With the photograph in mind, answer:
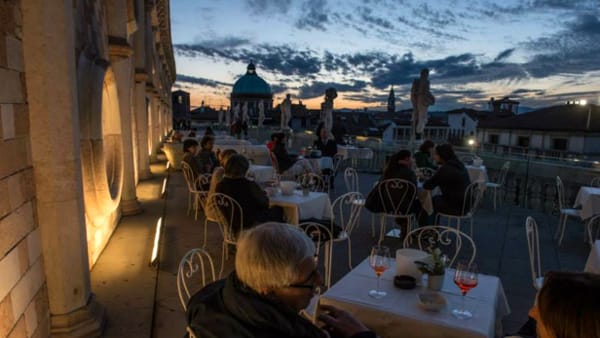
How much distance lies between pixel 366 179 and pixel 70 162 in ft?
31.6

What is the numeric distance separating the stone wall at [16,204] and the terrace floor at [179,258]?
0.89 meters

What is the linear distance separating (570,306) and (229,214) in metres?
3.42

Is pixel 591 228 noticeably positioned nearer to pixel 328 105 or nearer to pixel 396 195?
pixel 396 195

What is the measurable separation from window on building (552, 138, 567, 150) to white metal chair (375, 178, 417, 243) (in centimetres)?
3209

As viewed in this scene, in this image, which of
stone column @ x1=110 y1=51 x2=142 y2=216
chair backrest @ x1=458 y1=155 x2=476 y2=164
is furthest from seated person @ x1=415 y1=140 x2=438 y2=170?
stone column @ x1=110 y1=51 x2=142 y2=216

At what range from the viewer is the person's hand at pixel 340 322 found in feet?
5.67

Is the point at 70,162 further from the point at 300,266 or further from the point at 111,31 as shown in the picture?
the point at 111,31

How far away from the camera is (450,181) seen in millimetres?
5480

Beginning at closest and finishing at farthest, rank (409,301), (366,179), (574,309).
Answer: (574,309) < (409,301) < (366,179)

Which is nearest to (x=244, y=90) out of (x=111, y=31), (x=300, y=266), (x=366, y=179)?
(x=366, y=179)

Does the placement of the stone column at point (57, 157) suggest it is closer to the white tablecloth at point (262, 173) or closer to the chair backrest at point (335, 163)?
the white tablecloth at point (262, 173)

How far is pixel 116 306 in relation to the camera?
3.64 metres

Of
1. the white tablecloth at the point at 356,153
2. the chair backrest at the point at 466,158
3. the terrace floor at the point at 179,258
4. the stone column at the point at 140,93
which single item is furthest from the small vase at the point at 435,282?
the white tablecloth at the point at 356,153

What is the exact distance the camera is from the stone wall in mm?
2158
